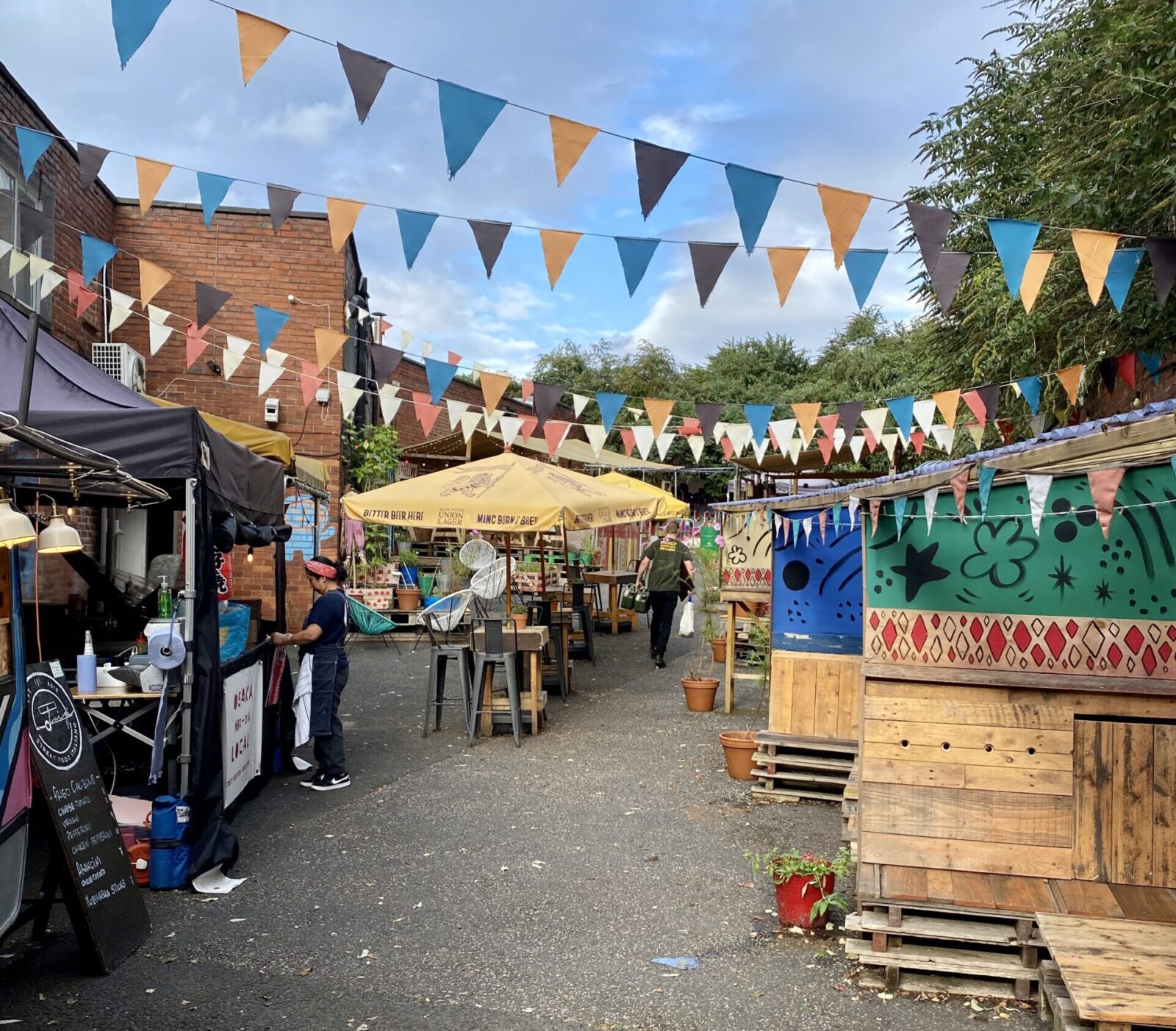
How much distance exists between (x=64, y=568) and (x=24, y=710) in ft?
24.2

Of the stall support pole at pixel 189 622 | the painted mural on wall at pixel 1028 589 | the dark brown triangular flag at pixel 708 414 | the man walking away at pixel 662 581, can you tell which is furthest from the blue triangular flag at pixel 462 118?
the man walking away at pixel 662 581

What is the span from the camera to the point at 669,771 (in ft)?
25.7

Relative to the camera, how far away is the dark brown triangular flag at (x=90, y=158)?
5539mm

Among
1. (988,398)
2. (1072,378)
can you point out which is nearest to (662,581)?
(988,398)

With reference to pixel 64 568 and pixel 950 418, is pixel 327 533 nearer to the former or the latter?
pixel 64 568

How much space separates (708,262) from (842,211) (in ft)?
2.91

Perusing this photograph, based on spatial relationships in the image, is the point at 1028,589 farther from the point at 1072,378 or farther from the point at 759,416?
the point at 759,416

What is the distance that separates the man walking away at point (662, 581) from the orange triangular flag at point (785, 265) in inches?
280

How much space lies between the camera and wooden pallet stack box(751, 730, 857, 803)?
23.4ft

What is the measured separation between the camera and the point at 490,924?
4.78m

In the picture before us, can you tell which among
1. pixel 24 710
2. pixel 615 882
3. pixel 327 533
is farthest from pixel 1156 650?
pixel 327 533

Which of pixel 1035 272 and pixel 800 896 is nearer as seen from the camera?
pixel 800 896

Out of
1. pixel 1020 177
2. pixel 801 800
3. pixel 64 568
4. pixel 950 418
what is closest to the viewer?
pixel 801 800

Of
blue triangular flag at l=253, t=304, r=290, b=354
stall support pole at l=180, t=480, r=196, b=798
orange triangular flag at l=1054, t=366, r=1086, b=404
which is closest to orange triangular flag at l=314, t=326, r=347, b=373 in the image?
blue triangular flag at l=253, t=304, r=290, b=354
